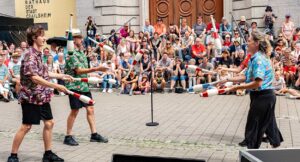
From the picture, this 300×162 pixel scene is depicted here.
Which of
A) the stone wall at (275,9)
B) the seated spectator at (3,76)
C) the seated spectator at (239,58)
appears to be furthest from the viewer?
the stone wall at (275,9)

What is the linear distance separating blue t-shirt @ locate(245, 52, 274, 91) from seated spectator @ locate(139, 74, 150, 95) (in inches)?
409

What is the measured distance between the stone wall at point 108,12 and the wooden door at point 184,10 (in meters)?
0.91

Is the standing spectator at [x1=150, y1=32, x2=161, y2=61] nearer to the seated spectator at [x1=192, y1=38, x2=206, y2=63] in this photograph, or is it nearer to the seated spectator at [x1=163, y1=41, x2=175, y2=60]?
the seated spectator at [x1=163, y1=41, x2=175, y2=60]

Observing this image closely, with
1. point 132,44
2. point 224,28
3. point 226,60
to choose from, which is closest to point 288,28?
point 224,28

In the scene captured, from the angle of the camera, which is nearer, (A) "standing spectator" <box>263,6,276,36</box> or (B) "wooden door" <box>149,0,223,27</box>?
(A) "standing spectator" <box>263,6,276,36</box>

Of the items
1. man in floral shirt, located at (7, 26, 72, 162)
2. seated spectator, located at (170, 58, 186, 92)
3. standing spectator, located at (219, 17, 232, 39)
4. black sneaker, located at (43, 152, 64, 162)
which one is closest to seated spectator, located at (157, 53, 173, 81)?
seated spectator, located at (170, 58, 186, 92)

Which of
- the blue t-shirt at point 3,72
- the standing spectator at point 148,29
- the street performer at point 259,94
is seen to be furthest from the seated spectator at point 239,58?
the street performer at point 259,94

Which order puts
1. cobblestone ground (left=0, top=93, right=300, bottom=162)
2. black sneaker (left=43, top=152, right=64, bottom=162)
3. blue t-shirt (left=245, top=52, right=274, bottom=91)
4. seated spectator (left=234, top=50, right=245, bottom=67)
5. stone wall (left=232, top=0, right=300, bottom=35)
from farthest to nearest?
stone wall (left=232, top=0, right=300, bottom=35)
seated spectator (left=234, top=50, right=245, bottom=67)
cobblestone ground (left=0, top=93, right=300, bottom=162)
black sneaker (left=43, top=152, right=64, bottom=162)
blue t-shirt (left=245, top=52, right=274, bottom=91)

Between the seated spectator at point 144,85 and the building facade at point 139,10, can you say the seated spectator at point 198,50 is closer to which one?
the seated spectator at point 144,85

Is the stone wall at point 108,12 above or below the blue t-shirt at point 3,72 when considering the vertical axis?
above

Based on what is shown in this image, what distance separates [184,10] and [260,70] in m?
16.5

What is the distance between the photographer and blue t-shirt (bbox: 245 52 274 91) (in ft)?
20.7

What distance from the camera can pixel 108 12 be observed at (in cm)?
2234

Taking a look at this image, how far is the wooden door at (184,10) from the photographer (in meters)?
22.1
